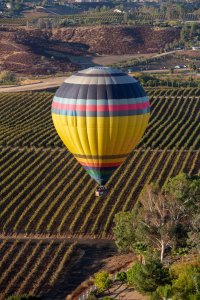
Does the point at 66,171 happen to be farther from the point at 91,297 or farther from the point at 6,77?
the point at 6,77

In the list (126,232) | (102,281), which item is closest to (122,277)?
(102,281)

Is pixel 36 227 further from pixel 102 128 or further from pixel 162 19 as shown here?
pixel 162 19

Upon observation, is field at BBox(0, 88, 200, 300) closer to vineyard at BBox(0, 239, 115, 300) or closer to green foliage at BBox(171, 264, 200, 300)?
vineyard at BBox(0, 239, 115, 300)

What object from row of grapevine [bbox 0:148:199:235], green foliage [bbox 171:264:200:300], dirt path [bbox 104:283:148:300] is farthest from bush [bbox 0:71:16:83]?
green foliage [bbox 171:264:200:300]

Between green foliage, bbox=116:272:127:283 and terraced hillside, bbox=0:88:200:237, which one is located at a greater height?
terraced hillside, bbox=0:88:200:237

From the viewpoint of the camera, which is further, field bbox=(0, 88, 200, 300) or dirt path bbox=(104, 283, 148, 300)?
field bbox=(0, 88, 200, 300)

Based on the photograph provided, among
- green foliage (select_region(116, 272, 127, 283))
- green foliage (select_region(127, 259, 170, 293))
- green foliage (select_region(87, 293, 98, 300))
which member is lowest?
green foliage (select_region(87, 293, 98, 300))

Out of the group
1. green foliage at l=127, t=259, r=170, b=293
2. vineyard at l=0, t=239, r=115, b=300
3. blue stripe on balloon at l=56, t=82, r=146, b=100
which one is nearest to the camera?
green foliage at l=127, t=259, r=170, b=293
